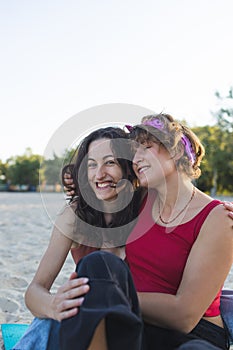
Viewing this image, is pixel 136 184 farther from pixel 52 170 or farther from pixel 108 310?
pixel 108 310

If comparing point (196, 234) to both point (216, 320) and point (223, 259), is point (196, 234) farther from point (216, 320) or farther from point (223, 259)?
point (216, 320)

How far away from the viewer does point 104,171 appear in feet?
6.68

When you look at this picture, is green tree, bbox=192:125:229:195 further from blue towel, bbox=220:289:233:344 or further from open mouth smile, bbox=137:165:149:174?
open mouth smile, bbox=137:165:149:174

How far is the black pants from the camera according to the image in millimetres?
1384

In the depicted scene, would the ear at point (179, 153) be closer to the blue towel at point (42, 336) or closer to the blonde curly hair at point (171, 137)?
the blonde curly hair at point (171, 137)

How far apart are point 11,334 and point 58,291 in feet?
3.16

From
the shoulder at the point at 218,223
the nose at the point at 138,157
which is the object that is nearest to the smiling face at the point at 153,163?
the nose at the point at 138,157

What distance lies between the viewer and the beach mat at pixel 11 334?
2291mm

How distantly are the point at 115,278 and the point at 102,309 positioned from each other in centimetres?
14

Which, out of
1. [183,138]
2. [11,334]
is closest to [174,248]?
[183,138]

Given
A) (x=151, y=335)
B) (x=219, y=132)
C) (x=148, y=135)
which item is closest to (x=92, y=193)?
(x=148, y=135)

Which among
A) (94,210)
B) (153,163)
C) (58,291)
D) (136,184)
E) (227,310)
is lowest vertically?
(227,310)

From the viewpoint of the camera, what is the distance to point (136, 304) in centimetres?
150

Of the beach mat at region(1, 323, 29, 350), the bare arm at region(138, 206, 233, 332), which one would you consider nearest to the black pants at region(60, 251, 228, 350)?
the bare arm at region(138, 206, 233, 332)
